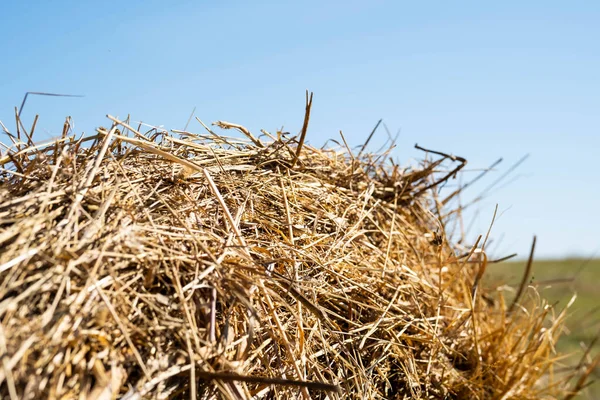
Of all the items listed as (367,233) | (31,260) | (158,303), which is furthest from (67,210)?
(367,233)

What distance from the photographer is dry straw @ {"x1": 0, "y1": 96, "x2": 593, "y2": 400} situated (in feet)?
3.75

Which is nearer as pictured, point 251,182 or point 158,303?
point 158,303

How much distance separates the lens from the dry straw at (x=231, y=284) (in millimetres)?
1144

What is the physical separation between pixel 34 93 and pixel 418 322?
1.61m

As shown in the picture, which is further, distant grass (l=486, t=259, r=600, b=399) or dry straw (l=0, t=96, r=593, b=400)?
distant grass (l=486, t=259, r=600, b=399)

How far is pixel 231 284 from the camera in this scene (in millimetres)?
1355

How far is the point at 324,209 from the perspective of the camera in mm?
2062

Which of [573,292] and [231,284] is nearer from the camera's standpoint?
[231,284]

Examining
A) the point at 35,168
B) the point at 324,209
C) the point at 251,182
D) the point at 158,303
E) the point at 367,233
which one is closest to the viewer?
the point at 158,303

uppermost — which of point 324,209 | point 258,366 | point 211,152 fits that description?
point 211,152

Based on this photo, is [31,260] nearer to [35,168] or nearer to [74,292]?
[74,292]

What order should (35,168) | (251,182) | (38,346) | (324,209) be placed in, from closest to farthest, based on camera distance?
(38,346) < (35,168) < (251,182) < (324,209)

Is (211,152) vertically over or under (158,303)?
over

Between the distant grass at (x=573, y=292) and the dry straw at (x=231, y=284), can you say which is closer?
the dry straw at (x=231, y=284)
